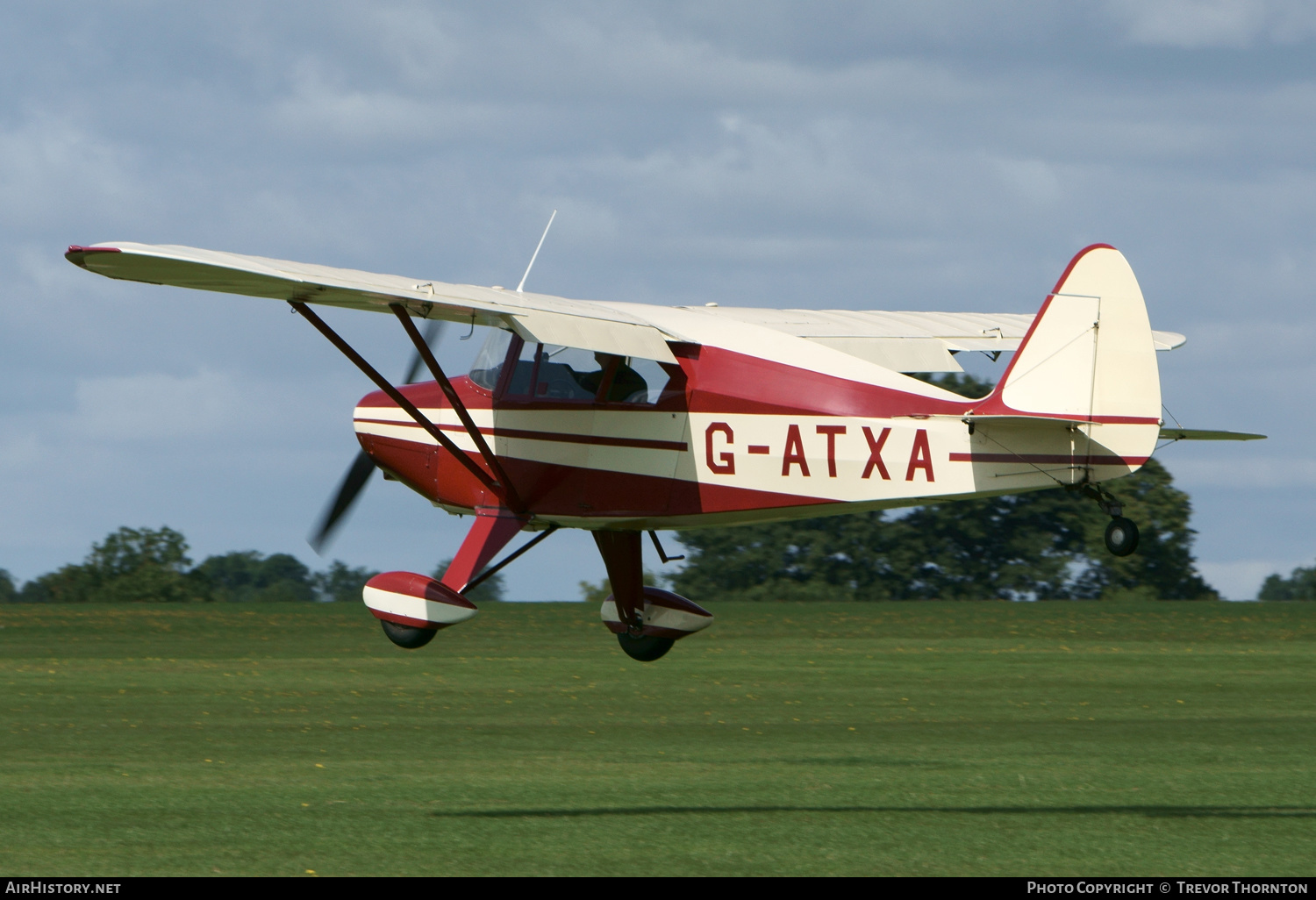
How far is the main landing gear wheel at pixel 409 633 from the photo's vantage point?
1365 cm

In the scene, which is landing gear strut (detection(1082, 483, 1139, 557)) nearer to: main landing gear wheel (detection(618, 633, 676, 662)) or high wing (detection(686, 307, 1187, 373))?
high wing (detection(686, 307, 1187, 373))

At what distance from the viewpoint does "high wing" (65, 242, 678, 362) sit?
39.3 feet

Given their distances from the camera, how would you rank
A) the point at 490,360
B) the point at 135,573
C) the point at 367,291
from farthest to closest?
the point at 135,573 < the point at 490,360 < the point at 367,291

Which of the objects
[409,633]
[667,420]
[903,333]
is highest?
[903,333]

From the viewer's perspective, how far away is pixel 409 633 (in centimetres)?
1373

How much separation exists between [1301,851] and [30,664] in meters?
33.0

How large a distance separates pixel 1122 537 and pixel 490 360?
5525 millimetres

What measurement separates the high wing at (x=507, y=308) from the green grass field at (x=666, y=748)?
5.08 m

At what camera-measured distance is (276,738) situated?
91.7ft

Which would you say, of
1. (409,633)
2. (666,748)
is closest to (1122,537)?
(409,633)

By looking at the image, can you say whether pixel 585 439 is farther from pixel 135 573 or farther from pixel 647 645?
pixel 135 573

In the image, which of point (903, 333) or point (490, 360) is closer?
point (490, 360)
